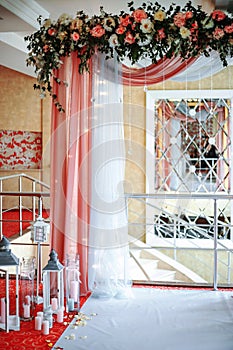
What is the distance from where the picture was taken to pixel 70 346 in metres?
3.06

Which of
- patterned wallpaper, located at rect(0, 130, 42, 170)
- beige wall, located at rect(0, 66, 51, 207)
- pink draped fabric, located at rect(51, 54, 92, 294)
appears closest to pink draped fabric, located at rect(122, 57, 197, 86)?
pink draped fabric, located at rect(51, 54, 92, 294)

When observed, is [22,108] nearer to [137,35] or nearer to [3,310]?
[137,35]

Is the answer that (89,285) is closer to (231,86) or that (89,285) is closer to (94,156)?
(94,156)

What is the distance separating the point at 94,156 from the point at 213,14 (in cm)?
153

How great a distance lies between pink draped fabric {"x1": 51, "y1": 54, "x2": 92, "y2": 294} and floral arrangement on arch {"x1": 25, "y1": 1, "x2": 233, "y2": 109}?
0.37 feet

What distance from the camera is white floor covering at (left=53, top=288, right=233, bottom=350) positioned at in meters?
3.11

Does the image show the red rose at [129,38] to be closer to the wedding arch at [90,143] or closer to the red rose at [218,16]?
the wedding arch at [90,143]

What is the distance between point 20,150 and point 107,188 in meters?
5.03

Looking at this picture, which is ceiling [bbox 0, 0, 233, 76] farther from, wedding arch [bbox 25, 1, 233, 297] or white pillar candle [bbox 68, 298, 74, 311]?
white pillar candle [bbox 68, 298, 74, 311]

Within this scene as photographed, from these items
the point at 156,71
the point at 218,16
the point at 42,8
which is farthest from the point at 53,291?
the point at 42,8

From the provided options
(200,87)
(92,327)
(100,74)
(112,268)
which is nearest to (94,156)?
(100,74)

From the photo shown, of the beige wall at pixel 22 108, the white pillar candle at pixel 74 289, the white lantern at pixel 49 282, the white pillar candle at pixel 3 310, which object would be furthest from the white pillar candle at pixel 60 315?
the beige wall at pixel 22 108

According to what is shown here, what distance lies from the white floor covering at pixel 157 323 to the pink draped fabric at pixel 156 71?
76.4 inches

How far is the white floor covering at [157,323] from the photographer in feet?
10.2
